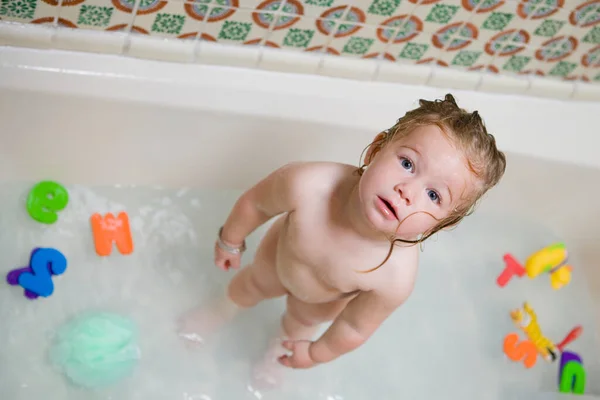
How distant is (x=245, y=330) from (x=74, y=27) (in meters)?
0.61

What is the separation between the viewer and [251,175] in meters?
1.31

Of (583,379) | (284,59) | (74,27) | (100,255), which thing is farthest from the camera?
(583,379)

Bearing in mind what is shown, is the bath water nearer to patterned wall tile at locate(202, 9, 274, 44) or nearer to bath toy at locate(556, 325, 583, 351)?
bath toy at locate(556, 325, 583, 351)

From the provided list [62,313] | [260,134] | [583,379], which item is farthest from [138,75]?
[583,379]

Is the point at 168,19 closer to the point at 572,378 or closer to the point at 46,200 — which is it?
the point at 46,200

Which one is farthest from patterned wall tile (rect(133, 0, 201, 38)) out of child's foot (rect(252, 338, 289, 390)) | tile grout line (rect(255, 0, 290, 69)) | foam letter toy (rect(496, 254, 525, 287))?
foam letter toy (rect(496, 254, 525, 287))

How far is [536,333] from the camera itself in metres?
1.43

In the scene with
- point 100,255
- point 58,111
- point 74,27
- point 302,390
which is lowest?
point 302,390

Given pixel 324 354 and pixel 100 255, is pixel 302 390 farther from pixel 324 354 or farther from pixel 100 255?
pixel 100 255

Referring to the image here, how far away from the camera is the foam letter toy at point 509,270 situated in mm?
1466

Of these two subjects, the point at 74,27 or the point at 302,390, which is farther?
the point at 302,390

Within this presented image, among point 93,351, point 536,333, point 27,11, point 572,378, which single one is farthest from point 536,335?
point 27,11

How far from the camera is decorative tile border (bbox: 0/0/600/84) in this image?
1030 millimetres

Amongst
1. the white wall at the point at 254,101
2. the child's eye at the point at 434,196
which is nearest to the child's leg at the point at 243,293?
the white wall at the point at 254,101
